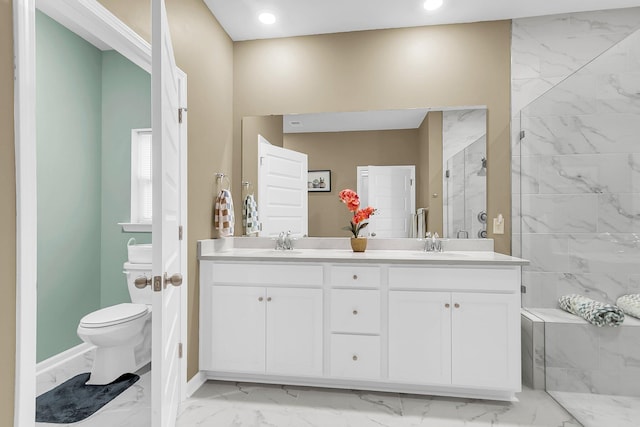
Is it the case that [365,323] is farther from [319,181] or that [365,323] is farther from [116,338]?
[116,338]

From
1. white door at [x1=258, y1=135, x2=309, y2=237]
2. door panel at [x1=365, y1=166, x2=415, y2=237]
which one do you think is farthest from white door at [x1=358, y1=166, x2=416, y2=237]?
white door at [x1=258, y1=135, x2=309, y2=237]

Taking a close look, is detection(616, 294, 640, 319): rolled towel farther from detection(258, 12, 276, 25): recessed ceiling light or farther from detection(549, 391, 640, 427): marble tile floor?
detection(258, 12, 276, 25): recessed ceiling light

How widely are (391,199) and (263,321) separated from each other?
130 centimetres

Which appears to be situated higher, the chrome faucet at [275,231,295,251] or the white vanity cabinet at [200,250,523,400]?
the chrome faucet at [275,231,295,251]

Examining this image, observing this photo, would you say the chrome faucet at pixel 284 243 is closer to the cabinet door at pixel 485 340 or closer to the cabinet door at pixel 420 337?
the cabinet door at pixel 420 337

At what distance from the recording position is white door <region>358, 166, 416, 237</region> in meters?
2.74

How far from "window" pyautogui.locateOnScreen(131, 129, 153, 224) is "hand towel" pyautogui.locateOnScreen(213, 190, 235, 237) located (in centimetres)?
98

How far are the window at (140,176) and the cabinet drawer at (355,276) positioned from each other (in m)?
1.90

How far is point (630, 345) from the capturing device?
191 cm

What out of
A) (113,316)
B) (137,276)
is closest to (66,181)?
(137,276)

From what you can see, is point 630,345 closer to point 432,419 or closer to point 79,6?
point 432,419

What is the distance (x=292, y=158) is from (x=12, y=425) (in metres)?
2.23

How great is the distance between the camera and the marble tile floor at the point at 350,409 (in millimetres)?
A: 1938

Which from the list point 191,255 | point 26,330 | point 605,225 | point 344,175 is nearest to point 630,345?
point 605,225
